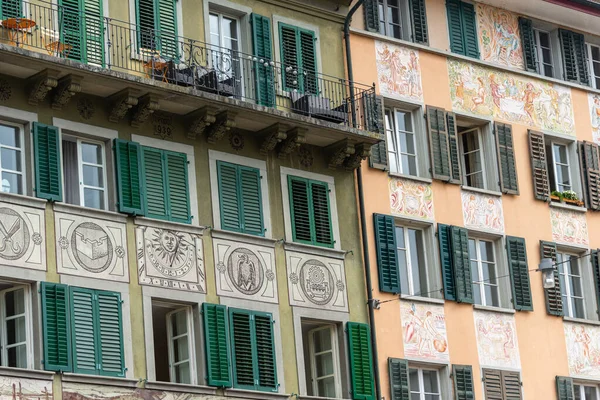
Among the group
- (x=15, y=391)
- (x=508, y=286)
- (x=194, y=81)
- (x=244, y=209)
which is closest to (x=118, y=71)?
(x=194, y=81)

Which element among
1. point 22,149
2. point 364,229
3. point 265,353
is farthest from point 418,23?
point 22,149

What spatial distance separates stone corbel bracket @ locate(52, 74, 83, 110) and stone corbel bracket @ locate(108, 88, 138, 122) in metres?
0.92

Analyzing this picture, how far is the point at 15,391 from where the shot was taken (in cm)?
2745

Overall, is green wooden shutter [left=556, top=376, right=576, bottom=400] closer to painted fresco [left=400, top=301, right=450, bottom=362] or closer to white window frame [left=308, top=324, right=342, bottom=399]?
painted fresco [left=400, top=301, right=450, bottom=362]

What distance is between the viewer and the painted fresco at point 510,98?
1478 inches

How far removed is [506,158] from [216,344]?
9.83m

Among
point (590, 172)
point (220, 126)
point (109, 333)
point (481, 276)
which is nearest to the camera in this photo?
point (109, 333)

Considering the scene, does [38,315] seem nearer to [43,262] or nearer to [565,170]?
[43,262]

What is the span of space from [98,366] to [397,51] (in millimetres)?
11162

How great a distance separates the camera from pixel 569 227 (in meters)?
38.4

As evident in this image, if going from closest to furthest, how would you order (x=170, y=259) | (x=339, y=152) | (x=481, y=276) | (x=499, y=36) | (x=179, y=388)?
(x=179, y=388)
(x=170, y=259)
(x=339, y=152)
(x=481, y=276)
(x=499, y=36)

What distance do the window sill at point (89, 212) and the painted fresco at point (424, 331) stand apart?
6.95 meters

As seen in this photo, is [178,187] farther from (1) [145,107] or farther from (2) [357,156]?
(2) [357,156]

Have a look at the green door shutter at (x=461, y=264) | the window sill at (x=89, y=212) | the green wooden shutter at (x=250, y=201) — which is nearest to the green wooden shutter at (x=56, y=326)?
the window sill at (x=89, y=212)
